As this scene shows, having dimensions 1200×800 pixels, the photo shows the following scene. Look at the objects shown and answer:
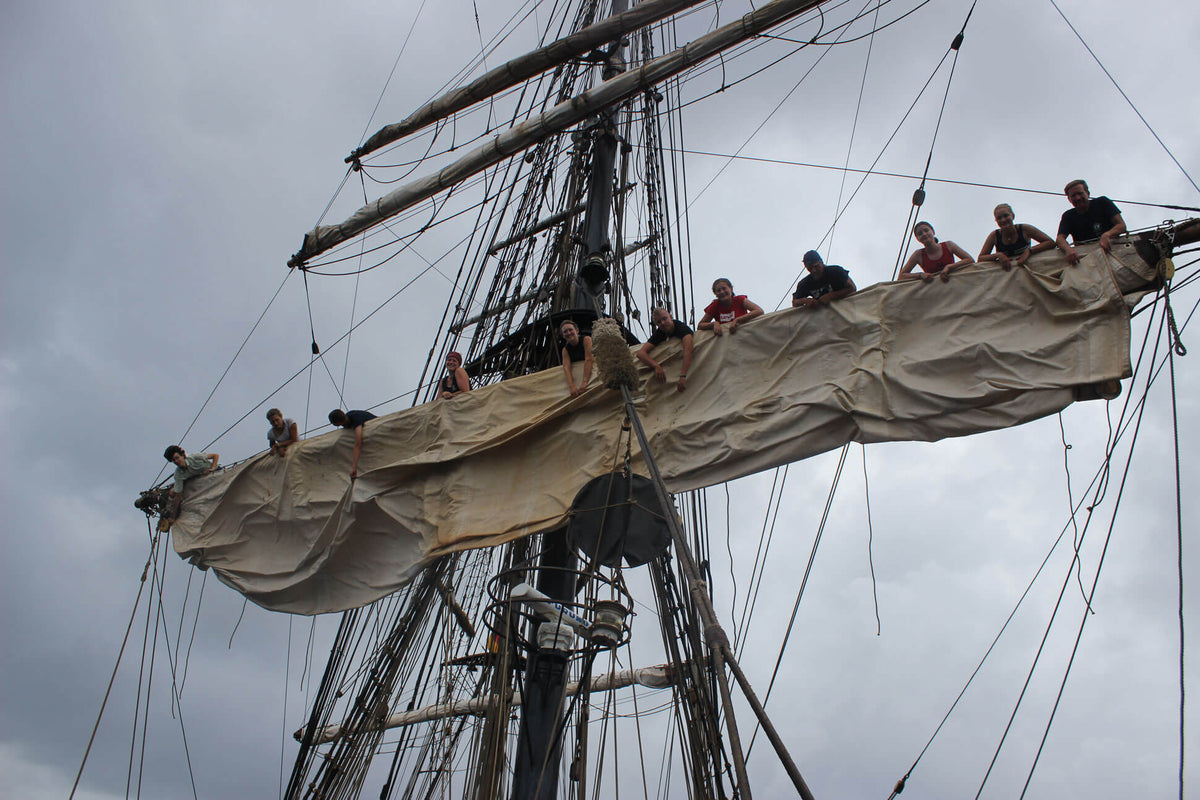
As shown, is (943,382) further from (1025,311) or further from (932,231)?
(932,231)

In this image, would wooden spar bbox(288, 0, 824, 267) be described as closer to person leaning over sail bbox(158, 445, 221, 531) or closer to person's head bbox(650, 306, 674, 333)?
person leaning over sail bbox(158, 445, 221, 531)

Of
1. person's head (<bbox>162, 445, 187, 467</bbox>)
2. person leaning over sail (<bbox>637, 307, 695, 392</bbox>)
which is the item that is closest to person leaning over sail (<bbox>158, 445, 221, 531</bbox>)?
person's head (<bbox>162, 445, 187, 467</bbox>)

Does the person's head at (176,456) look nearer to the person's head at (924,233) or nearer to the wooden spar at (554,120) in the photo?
the wooden spar at (554,120)

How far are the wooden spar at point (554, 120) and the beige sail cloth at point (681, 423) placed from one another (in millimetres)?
3273

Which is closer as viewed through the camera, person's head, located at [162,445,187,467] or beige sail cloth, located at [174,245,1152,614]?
beige sail cloth, located at [174,245,1152,614]

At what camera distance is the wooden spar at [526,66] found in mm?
8883

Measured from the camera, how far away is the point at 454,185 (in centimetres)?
905

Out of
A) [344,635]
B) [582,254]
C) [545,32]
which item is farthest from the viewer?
[545,32]

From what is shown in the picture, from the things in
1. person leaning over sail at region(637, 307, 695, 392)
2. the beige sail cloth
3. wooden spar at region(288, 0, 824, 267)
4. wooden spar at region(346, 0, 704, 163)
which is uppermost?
wooden spar at region(346, 0, 704, 163)

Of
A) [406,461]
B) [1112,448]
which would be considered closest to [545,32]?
[406,461]

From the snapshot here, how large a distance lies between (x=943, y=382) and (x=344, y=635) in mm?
5669

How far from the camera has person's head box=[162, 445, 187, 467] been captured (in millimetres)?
7602

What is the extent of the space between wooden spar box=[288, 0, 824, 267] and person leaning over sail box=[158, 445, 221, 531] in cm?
292

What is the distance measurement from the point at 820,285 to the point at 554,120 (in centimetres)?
452
